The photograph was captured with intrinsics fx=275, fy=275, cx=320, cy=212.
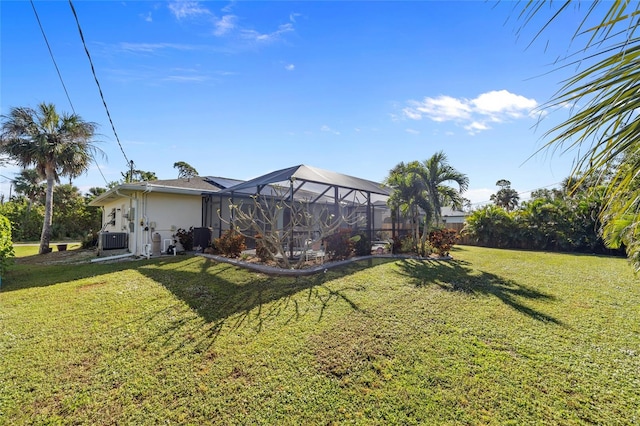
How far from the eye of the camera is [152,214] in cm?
1156

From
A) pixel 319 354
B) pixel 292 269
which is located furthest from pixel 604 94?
pixel 292 269

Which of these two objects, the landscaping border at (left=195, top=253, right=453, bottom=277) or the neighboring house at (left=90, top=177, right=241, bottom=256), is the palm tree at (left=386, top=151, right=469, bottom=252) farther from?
the neighboring house at (left=90, top=177, right=241, bottom=256)

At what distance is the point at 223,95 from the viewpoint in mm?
9656

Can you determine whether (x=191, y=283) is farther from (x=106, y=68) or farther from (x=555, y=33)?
(x=555, y=33)

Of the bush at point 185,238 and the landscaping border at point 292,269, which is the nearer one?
the landscaping border at point 292,269

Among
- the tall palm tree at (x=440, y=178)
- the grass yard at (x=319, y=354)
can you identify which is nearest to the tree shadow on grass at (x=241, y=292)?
the grass yard at (x=319, y=354)

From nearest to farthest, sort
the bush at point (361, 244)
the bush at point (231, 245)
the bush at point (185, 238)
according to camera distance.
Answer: the bush at point (231, 245) < the bush at point (361, 244) < the bush at point (185, 238)

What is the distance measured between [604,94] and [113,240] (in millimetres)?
15760

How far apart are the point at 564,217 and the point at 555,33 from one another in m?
17.7

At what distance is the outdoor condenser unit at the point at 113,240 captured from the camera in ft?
40.5

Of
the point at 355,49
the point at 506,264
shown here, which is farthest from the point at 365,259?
the point at 355,49

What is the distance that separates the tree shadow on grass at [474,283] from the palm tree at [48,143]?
54.4 feet

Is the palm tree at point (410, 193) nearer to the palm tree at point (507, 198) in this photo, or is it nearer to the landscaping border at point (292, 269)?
the landscaping border at point (292, 269)

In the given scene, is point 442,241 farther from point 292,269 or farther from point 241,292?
point 241,292
